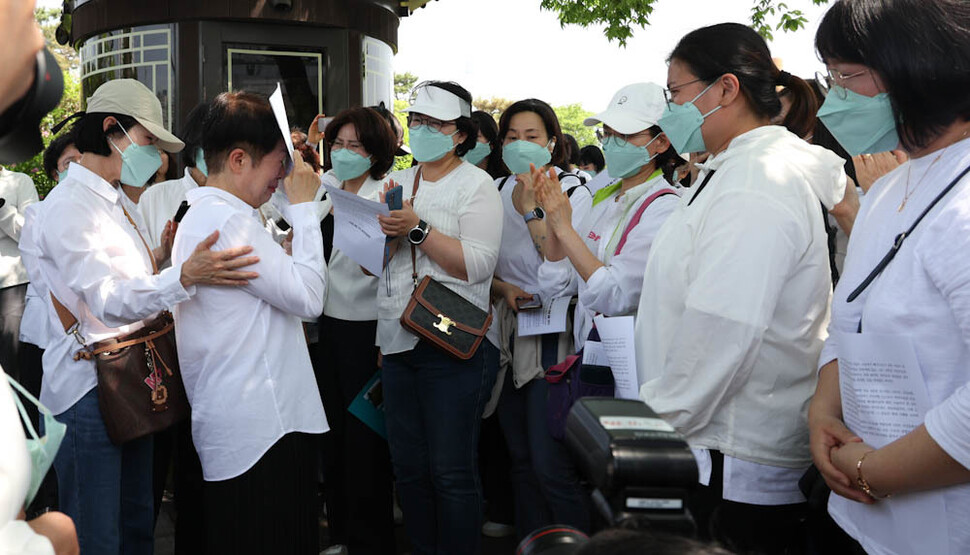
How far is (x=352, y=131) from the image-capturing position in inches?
181

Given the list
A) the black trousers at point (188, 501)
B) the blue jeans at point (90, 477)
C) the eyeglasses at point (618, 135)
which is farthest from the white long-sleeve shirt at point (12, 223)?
the eyeglasses at point (618, 135)

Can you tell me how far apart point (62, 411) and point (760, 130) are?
2.65 m

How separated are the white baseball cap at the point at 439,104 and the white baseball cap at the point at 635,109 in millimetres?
794

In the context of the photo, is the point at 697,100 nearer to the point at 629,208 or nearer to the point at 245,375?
the point at 629,208

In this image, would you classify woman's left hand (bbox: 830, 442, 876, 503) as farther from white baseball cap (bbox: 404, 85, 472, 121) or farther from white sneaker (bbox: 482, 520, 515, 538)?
white sneaker (bbox: 482, 520, 515, 538)

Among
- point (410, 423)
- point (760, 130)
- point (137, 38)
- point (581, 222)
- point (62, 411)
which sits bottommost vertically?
point (410, 423)

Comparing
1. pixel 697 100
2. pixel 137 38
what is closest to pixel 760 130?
pixel 697 100

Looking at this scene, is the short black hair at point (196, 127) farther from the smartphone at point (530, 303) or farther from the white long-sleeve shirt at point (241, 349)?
the smartphone at point (530, 303)

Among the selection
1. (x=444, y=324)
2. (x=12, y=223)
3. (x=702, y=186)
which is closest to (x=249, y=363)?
(x=444, y=324)

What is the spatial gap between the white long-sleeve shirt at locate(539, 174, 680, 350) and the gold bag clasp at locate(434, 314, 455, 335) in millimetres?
452

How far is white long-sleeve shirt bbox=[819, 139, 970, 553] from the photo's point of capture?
5.57ft

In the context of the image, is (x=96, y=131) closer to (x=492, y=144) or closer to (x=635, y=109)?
(x=635, y=109)

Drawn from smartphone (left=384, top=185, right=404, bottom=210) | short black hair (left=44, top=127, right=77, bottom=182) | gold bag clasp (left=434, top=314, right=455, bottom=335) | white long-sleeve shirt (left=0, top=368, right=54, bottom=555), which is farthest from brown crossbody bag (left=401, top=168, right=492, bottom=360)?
short black hair (left=44, top=127, right=77, bottom=182)

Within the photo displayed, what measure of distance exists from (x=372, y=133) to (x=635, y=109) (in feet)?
5.20
